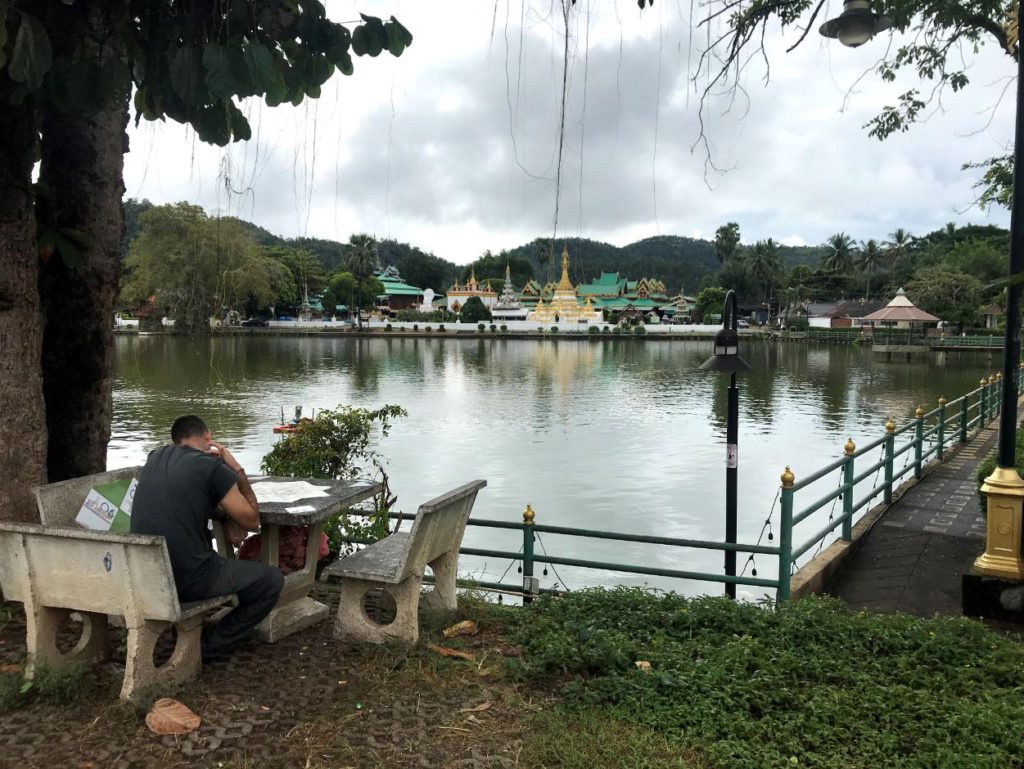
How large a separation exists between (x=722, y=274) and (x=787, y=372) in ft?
201

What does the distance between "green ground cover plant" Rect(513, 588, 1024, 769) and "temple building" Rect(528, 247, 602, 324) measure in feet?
284

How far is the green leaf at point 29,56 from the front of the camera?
307cm

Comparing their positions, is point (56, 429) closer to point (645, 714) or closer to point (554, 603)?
point (554, 603)

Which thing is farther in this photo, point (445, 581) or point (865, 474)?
point (865, 474)

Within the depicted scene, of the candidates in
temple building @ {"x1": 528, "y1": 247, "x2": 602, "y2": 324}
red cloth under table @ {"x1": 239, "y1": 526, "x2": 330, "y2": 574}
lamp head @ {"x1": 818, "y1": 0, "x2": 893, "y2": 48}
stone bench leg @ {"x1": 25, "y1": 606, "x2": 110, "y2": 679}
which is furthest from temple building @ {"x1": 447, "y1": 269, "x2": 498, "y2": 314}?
stone bench leg @ {"x1": 25, "y1": 606, "x2": 110, "y2": 679}

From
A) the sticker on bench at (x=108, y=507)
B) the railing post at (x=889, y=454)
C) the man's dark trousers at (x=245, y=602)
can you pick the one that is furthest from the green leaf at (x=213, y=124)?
the railing post at (x=889, y=454)

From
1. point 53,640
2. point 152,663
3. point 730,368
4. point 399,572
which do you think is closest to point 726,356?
point 730,368

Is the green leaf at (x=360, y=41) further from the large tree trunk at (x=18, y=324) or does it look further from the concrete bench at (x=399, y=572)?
the concrete bench at (x=399, y=572)

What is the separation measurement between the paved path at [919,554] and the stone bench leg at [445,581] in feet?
11.7

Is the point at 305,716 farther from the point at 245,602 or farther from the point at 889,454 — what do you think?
the point at 889,454

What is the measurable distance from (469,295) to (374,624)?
10098 cm

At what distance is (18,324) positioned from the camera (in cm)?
389

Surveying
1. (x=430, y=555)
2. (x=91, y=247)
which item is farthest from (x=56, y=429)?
(x=430, y=555)

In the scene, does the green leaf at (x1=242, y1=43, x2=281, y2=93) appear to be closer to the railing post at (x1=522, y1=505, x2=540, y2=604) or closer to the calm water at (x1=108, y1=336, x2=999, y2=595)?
the calm water at (x1=108, y1=336, x2=999, y2=595)
